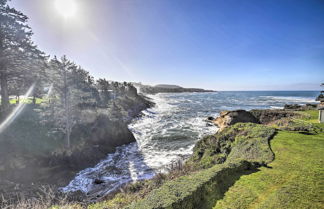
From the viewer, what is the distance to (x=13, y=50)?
1551 cm

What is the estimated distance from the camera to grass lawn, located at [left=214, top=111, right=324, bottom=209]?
3820 millimetres

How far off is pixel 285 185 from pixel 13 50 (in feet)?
78.4

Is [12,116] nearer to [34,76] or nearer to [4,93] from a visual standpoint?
[4,93]

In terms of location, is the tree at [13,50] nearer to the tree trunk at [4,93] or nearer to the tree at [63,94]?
the tree trunk at [4,93]

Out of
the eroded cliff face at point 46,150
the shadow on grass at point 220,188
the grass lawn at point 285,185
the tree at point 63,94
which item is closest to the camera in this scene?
the grass lawn at point 285,185

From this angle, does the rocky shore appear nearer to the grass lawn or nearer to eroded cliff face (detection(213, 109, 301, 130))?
the grass lawn

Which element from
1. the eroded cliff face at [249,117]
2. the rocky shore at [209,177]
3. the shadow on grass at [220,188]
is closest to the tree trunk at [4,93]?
the rocky shore at [209,177]

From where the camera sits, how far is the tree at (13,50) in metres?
14.9

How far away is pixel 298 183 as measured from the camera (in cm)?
457

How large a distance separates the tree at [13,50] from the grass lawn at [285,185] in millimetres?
22065

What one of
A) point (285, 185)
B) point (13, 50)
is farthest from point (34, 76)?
point (285, 185)

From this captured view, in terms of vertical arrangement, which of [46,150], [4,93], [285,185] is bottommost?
[46,150]

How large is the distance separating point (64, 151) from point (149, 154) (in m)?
7.29

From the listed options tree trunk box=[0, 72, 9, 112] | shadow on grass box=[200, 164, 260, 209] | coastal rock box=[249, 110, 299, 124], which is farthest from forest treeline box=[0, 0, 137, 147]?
coastal rock box=[249, 110, 299, 124]
